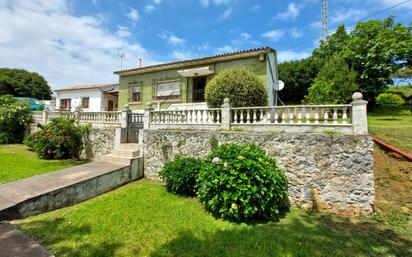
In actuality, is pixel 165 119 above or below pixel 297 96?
below

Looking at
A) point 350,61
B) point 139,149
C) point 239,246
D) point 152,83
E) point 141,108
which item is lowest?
point 239,246

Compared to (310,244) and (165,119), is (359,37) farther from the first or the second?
(310,244)

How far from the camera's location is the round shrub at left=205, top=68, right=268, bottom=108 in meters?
8.45

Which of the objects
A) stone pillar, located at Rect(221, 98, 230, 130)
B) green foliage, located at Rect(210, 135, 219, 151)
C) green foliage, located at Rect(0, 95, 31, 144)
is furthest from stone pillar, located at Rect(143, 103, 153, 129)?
green foliage, located at Rect(0, 95, 31, 144)

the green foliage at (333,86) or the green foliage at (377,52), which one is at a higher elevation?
the green foliage at (377,52)

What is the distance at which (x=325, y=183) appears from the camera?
512cm

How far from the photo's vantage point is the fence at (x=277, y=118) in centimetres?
499

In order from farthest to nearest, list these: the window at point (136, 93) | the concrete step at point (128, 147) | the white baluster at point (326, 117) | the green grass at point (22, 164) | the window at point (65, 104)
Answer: the window at point (65, 104) < the window at point (136, 93) < the concrete step at point (128, 147) < the green grass at point (22, 164) < the white baluster at point (326, 117)

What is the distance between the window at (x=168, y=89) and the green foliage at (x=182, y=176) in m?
7.90

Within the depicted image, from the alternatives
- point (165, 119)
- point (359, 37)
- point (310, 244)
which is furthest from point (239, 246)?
point (359, 37)

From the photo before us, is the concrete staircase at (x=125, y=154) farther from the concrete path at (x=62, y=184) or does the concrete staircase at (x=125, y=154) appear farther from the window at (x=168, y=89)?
the window at (x=168, y=89)

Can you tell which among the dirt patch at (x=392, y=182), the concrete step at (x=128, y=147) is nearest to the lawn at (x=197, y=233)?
the dirt patch at (x=392, y=182)

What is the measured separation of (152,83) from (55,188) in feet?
33.3

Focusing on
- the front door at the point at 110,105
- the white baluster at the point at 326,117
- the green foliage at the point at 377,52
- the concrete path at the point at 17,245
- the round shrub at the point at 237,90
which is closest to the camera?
the concrete path at the point at 17,245
